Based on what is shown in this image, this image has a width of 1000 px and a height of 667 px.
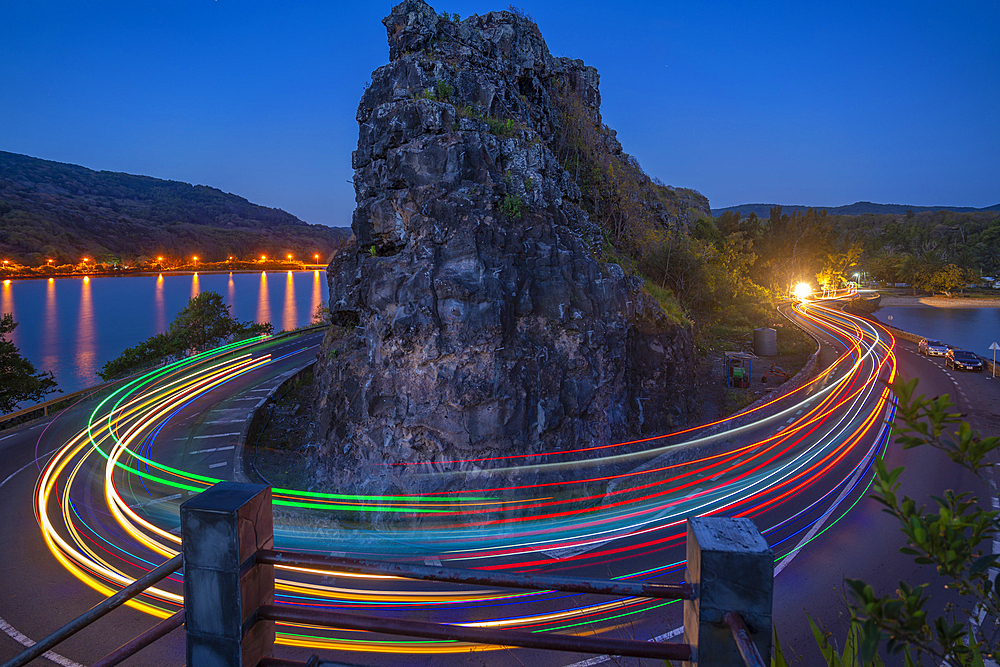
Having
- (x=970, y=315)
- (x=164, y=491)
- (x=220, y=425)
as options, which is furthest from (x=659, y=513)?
(x=970, y=315)

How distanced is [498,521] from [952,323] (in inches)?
2668

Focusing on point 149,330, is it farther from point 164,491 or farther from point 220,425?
point 164,491

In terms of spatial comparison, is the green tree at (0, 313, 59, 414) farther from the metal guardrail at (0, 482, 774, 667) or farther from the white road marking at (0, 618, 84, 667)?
the metal guardrail at (0, 482, 774, 667)

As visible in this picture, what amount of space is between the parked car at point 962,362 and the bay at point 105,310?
59.6 meters

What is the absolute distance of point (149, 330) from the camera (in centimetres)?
5266

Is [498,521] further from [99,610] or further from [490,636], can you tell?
[490,636]

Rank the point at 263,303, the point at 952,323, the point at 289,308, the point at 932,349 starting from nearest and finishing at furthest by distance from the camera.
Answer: the point at 932,349 < the point at 952,323 < the point at 263,303 < the point at 289,308

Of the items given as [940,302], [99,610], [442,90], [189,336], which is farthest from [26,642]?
[940,302]

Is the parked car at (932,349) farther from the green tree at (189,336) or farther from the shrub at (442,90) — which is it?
the green tree at (189,336)

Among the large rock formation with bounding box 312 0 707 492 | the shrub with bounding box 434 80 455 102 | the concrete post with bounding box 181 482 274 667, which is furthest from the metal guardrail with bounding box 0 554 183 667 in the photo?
the shrub with bounding box 434 80 455 102

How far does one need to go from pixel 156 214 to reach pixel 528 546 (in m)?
138

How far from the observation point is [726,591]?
2.29 meters

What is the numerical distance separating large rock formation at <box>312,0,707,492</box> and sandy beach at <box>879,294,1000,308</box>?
6884 centimetres

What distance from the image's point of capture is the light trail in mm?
10555
